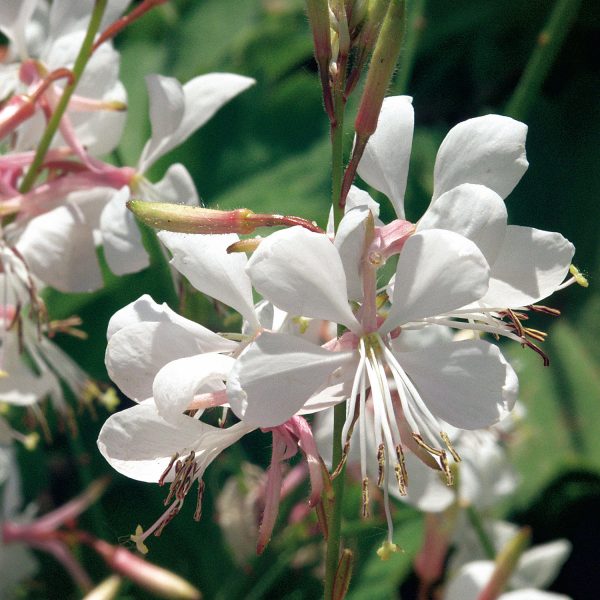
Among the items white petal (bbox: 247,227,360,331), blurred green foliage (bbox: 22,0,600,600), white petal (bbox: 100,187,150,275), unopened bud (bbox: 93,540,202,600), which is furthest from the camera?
blurred green foliage (bbox: 22,0,600,600)

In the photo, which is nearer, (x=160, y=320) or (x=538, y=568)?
(x=160, y=320)

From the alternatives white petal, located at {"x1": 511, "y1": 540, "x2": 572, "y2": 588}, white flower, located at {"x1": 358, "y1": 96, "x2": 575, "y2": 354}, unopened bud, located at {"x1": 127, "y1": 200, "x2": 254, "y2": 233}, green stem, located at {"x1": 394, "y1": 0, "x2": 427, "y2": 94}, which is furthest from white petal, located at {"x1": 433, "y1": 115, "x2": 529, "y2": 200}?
white petal, located at {"x1": 511, "y1": 540, "x2": 572, "y2": 588}

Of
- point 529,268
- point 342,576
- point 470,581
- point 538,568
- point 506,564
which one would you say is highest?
point 529,268

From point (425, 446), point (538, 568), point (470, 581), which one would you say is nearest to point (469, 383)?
point (425, 446)

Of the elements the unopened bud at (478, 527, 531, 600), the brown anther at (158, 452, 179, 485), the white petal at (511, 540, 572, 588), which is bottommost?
the white petal at (511, 540, 572, 588)

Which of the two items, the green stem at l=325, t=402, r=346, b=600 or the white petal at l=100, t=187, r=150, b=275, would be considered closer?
the green stem at l=325, t=402, r=346, b=600

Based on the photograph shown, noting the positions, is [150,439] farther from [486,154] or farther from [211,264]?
[486,154]

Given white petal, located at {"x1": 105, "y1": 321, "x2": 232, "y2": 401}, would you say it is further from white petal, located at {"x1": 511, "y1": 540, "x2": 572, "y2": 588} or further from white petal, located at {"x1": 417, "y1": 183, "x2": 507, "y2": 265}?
white petal, located at {"x1": 511, "y1": 540, "x2": 572, "y2": 588}
